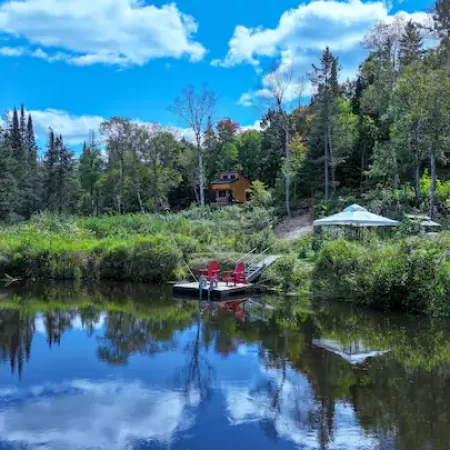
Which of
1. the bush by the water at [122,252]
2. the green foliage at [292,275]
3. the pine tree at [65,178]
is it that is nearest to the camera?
the green foliage at [292,275]

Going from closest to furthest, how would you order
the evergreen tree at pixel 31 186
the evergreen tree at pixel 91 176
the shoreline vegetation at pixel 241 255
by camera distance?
1. the shoreline vegetation at pixel 241 255
2. the evergreen tree at pixel 31 186
3. the evergreen tree at pixel 91 176

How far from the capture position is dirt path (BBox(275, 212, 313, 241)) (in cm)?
2827

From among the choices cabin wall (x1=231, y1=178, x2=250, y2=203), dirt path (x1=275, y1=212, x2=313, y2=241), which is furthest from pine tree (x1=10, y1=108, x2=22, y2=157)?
dirt path (x1=275, y1=212, x2=313, y2=241)

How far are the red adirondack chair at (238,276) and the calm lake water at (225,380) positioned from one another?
2.92m

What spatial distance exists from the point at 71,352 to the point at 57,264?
36.4ft

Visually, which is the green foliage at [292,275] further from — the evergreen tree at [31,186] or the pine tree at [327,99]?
the evergreen tree at [31,186]

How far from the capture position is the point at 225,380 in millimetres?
7848

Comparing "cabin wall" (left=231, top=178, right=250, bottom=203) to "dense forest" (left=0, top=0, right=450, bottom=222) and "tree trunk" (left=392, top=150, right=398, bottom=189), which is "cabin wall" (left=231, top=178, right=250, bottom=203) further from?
"tree trunk" (left=392, top=150, right=398, bottom=189)

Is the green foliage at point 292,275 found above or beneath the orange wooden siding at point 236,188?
beneath

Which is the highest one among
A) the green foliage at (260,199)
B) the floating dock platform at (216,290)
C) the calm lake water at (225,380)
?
the green foliage at (260,199)

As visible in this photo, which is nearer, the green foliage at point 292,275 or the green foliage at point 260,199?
the green foliage at point 292,275

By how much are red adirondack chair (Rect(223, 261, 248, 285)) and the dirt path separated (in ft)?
37.6

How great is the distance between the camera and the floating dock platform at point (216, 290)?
15.1m

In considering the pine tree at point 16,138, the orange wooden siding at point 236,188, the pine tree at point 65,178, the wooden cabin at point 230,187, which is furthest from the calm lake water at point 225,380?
the pine tree at point 16,138
